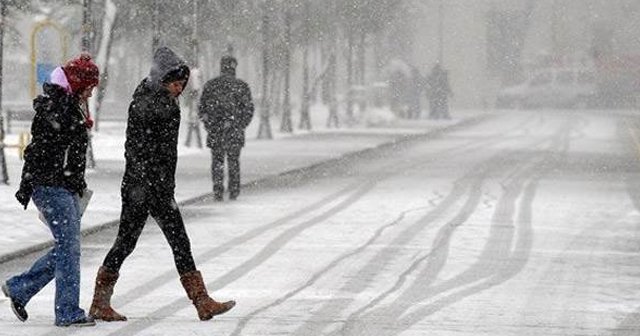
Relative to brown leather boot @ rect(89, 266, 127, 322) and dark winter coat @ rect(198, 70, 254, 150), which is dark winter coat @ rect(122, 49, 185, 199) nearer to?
brown leather boot @ rect(89, 266, 127, 322)

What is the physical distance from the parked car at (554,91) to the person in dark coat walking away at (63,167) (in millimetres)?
72107

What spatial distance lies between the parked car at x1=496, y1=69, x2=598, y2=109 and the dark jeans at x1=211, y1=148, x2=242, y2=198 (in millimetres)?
60830

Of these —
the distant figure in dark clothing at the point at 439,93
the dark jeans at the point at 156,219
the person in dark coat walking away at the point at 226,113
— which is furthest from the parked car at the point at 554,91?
the dark jeans at the point at 156,219

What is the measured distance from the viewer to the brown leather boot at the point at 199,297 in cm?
1061

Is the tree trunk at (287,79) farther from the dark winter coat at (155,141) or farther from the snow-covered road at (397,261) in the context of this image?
the dark winter coat at (155,141)

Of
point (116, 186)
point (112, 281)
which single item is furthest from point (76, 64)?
point (116, 186)

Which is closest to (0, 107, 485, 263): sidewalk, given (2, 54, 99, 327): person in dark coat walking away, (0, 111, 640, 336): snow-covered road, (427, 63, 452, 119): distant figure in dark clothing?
(0, 111, 640, 336): snow-covered road

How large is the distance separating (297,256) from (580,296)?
338 centimetres

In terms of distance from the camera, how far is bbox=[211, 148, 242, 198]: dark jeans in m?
21.6

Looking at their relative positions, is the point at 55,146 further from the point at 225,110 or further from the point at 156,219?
the point at 225,110

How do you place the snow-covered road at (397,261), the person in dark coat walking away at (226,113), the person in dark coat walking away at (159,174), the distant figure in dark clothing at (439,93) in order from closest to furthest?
the person in dark coat walking away at (159,174)
the snow-covered road at (397,261)
the person in dark coat walking away at (226,113)
the distant figure in dark clothing at (439,93)

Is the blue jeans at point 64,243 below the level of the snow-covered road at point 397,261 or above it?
above

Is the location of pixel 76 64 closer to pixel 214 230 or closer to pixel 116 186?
pixel 214 230

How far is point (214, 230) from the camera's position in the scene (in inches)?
691
